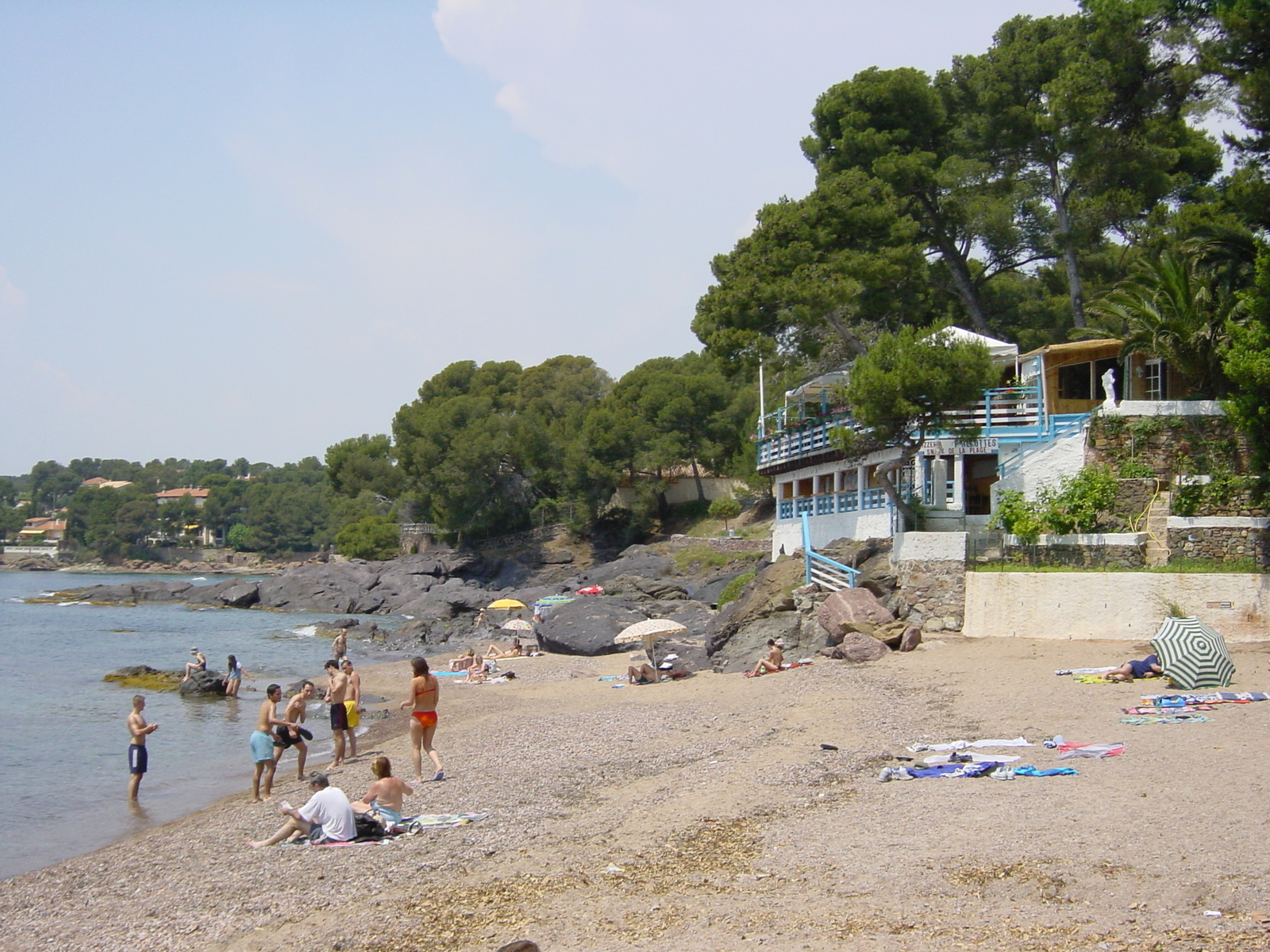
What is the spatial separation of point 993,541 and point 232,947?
51.5ft

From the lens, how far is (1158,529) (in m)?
18.6

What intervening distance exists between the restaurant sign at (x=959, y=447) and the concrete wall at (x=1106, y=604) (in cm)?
419

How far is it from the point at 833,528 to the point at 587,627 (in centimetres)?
777

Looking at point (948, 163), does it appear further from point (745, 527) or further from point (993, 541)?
point (745, 527)

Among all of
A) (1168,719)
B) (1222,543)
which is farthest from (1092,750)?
(1222,543)

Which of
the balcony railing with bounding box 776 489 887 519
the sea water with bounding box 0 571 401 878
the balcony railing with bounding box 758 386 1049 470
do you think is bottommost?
the sea water with bounding box 0 571 401 878

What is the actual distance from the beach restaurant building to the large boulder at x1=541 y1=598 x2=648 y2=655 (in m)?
5.24

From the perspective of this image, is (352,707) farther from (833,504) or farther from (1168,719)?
(833,504)

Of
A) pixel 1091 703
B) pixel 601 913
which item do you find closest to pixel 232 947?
pixel 601 913

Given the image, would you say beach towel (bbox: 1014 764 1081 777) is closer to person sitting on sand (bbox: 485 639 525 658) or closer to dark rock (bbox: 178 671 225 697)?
person sitting on sand (bbox: 485 639 525 658)

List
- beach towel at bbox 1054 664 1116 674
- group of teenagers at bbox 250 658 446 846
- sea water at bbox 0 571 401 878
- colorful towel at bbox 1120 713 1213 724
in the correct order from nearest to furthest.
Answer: group of teenagers at bbox 250 658 446 846 → colorful towel at bbox 1120 713 1213 724 → sea water at bbox 0 571 401 878 → beach towel at bbox 1054 664 1116 674

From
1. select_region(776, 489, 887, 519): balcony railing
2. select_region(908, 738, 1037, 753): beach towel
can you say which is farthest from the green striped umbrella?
select_region(776, 489, 887, 519): balcony railing

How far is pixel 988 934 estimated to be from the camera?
6383 millimetres

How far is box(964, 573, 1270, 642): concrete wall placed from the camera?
16.5m
